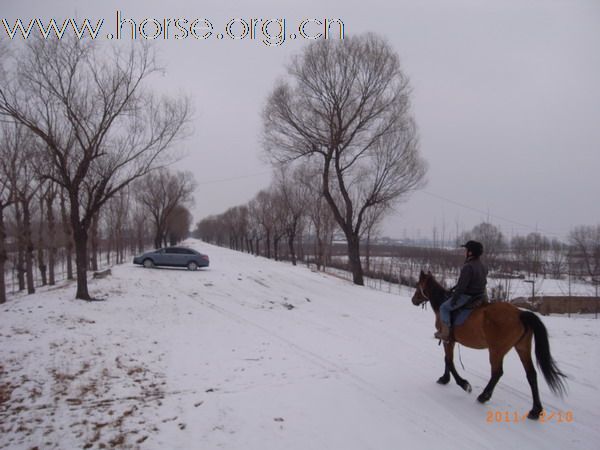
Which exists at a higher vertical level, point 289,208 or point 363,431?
point 289,208

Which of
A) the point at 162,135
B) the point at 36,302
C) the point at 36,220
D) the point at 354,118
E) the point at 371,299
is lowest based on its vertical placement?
the point at 371,299

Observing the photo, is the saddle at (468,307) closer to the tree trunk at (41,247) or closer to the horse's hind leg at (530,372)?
the horse's hind leg at (530,372)

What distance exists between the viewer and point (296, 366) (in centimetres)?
609

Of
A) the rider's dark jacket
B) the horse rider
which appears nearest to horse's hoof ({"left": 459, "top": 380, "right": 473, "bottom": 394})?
the horse rider

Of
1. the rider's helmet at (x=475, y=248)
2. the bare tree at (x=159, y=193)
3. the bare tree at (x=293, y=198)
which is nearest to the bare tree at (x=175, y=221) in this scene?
the bare tree at (x=159, y=193)

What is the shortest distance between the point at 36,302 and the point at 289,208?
29.1 m

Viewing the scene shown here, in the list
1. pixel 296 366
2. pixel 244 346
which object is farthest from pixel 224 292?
pixel 296 366

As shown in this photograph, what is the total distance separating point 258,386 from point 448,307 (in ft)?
10.4

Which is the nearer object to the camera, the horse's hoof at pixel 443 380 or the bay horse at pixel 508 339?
the bay horse at pixel 508 339

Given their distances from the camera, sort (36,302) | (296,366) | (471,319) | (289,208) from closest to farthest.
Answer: (471,319) < (296,366) < (36,302) < (289,208)

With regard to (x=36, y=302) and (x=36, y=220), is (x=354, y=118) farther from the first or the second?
(x=36, y=220)

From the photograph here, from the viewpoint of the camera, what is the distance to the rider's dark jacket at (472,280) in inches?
194

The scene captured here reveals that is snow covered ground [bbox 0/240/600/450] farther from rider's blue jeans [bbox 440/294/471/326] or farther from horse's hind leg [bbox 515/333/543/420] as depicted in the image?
rider's blue jeans [bbox 440/294/471/326]

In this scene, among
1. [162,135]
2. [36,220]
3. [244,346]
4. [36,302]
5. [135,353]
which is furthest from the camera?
[36,220]
